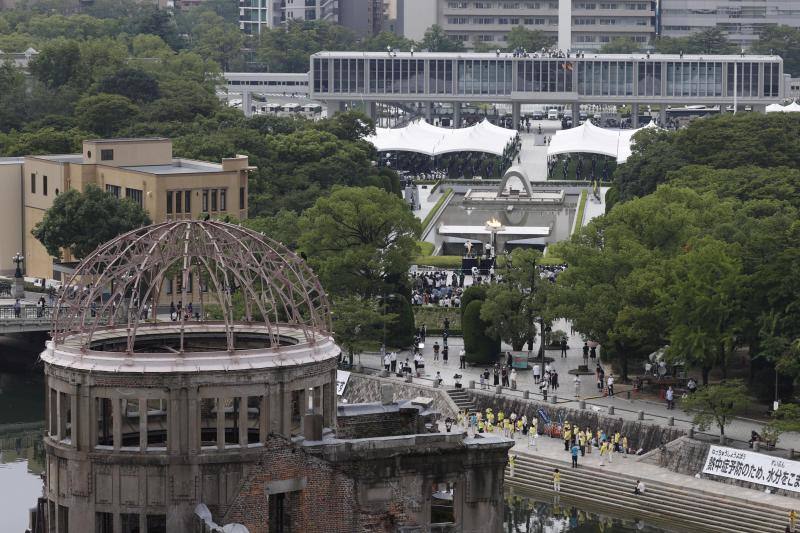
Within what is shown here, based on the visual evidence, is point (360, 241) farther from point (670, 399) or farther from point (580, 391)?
point (670, 399)

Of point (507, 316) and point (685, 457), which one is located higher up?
point (507, 316)

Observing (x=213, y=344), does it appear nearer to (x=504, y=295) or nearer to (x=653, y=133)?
(x=504, y=295)

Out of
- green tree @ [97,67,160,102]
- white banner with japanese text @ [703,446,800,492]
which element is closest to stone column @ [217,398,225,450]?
white banner with japanese text @ [703,446,800,492]

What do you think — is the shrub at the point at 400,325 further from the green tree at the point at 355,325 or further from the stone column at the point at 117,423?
the stone column at the point at 117,423

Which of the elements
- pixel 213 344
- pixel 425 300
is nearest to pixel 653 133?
pixel 425 300

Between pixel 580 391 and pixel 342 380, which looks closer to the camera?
pixel 580 391

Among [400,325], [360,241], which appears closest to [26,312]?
[360,241]

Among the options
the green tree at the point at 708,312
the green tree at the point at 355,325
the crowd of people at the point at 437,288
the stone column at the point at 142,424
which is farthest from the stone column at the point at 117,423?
the crowd of people at the point at 437,288
